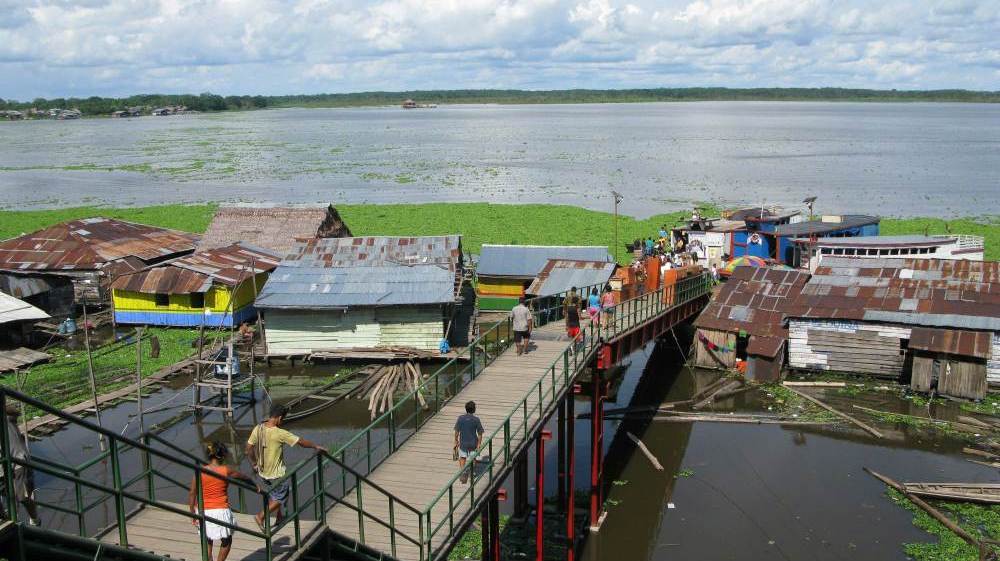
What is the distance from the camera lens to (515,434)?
15617mm

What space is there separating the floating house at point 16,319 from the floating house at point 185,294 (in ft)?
12.5

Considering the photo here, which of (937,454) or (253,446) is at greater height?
(253,446)

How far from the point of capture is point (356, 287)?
32.9m

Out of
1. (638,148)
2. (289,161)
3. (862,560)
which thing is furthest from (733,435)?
(638,148)

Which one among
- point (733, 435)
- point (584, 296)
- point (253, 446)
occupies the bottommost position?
point (733, 435)

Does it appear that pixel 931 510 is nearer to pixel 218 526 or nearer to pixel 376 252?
pixel 218 526

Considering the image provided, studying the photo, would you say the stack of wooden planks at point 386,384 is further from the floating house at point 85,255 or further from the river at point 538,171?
the river at point 538,171

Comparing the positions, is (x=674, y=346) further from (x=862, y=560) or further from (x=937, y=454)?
(x=862, y=560)

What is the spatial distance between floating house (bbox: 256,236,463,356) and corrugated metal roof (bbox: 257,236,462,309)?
0.04 metres

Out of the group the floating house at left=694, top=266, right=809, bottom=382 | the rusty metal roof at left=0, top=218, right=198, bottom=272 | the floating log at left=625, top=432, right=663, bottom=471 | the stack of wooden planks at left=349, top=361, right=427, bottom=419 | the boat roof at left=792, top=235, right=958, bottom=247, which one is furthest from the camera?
the rusty metal roof at left=0, top=218, right=198, bottom=272

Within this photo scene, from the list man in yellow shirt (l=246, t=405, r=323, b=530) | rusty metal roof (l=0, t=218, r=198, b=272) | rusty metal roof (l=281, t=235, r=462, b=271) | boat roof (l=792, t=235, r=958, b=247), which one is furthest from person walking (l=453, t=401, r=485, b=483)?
rusty metal roof (l=0, t=218, r=198, b=272)

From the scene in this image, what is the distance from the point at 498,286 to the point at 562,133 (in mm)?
158416

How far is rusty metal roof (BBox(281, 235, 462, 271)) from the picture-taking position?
36.7m

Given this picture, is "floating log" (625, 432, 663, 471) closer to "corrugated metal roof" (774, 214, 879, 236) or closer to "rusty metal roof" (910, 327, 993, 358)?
"rusty metal roof" (910, 327, 993, 358)
